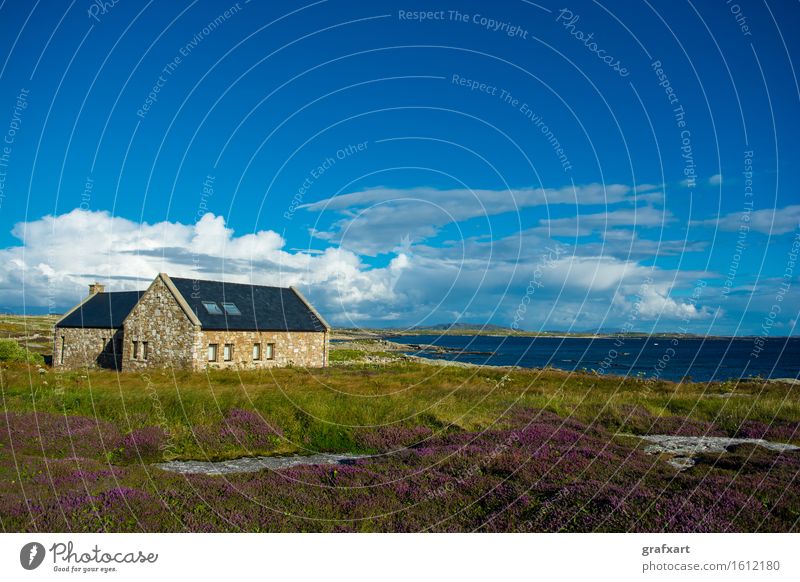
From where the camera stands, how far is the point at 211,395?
20922 millimetres

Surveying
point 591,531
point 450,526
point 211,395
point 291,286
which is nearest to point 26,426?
point 211,395

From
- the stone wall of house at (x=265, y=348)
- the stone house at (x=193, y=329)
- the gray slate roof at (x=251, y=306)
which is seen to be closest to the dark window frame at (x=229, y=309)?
the stone house at (x=193, y=329)

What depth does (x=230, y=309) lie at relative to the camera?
138ft

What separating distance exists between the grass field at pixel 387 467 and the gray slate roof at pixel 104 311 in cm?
2297

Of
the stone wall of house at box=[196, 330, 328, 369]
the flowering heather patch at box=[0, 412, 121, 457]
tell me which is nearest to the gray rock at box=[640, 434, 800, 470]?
the flowering heather patch at box=[0, 412, 121, 457]

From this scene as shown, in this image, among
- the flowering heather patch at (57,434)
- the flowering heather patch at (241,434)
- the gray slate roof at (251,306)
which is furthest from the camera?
the gray slate roof at (251,306)

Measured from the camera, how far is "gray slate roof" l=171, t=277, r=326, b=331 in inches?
1586

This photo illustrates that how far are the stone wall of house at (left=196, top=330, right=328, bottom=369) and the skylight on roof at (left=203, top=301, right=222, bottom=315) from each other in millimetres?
2006

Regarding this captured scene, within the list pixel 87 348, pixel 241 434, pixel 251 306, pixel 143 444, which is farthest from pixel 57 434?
pixel 87 348

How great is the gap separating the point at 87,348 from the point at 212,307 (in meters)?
13.4

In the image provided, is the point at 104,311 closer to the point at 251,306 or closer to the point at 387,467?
the point at 251,306

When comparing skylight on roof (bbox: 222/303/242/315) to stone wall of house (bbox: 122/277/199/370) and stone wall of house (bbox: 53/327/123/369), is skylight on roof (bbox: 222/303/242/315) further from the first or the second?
stone wall of house (bbox: 53/327/123/369)

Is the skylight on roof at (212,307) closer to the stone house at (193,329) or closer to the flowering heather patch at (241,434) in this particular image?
the stone house at (193,329)

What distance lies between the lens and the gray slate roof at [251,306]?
132ft
